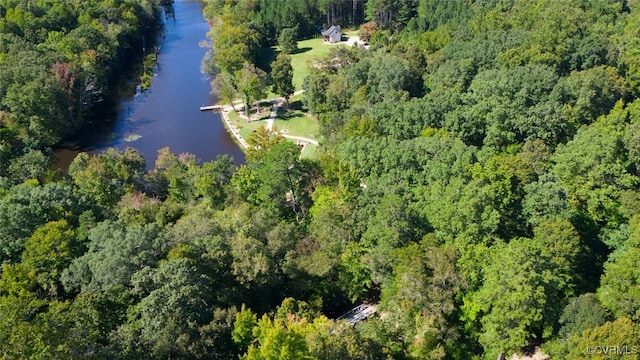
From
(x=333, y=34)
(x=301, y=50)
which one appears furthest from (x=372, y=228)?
(x=333, y=34)

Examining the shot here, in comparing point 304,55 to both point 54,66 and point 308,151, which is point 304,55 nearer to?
point 308,151

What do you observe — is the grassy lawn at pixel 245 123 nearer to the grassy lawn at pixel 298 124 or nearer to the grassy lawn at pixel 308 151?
the grassy lawn at pixel 298 124

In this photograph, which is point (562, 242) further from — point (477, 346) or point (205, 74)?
point (205, 74)

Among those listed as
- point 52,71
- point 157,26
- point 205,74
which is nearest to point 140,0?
point 157,26

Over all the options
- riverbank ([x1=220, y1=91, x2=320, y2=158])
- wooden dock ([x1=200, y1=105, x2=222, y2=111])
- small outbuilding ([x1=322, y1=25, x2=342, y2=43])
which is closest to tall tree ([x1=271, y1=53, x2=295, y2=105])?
riverbank ([x1=220, y1=91, x2=320, y2=158])

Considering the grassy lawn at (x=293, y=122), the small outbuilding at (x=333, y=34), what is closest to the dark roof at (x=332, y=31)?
the small outbuilding at (x=333, y=34)

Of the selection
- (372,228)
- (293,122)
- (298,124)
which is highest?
(372,228)
